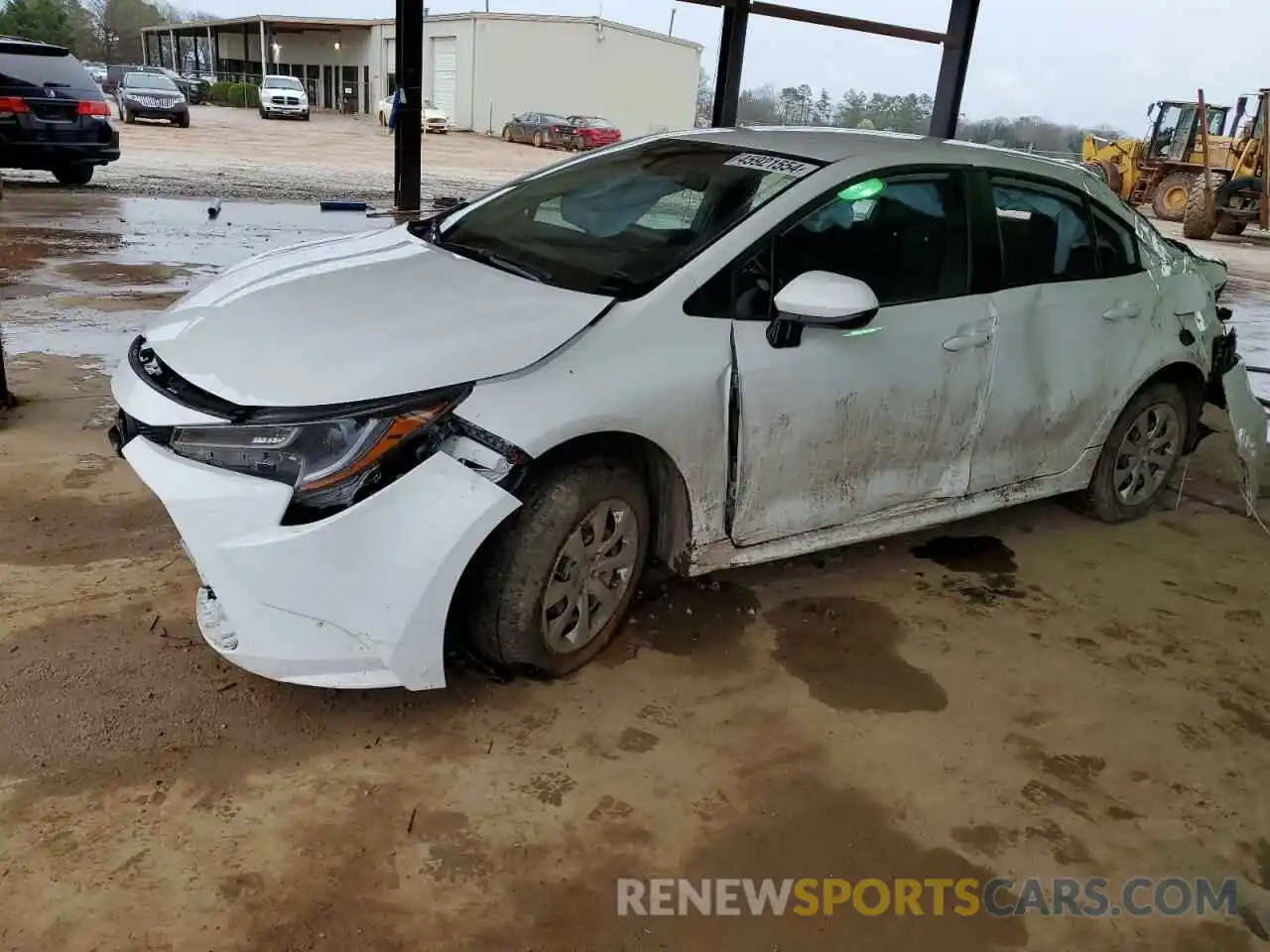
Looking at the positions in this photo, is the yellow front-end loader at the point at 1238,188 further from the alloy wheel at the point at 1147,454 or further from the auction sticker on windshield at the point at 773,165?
the auction sticker on windshield at the point at 773,165

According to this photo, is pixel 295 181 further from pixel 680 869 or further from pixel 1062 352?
pixel 680 869

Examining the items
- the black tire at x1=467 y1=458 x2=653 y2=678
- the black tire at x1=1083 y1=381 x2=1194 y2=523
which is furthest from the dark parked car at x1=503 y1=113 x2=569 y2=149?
the black tire at x1=467 y1=458 x2=653 y2=678

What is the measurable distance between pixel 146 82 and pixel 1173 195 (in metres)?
24.4

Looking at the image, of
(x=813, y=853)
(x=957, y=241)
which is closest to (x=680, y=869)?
(x=813, y=853)

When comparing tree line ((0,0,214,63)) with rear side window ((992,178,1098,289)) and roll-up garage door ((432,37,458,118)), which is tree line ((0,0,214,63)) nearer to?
roll-up garage door ((432,37,458,118))

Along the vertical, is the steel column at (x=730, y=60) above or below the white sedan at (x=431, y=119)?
above

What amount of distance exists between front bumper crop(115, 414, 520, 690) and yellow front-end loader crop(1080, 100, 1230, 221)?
2215 centimetres

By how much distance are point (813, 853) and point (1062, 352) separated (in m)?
2.33

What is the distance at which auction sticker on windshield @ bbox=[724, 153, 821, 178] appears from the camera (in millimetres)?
3213

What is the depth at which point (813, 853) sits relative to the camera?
2.38 metres

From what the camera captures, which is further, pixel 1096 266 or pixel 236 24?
pixel 236 24

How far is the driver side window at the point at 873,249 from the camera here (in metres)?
2.98

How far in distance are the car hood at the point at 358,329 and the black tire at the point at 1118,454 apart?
2.60 meters

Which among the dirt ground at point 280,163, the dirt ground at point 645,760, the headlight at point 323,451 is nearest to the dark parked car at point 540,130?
the dirt ground at point 280,163
